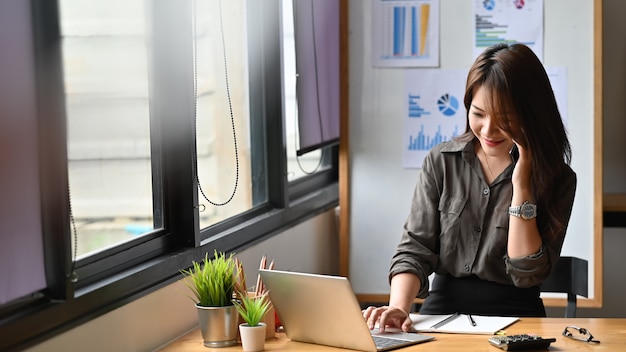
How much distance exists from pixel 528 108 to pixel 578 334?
2.07 ft

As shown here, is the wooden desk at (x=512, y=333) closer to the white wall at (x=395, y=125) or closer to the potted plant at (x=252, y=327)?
the potted plant at (x=252, y=327)

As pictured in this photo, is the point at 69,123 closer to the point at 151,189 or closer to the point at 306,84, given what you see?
the point at 151,189

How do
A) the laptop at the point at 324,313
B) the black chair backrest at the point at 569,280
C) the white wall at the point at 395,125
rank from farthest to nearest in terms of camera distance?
the white wall at the point at 395,125
the black chair backrest at the point at 569,280
the laptop at the point at 324,313

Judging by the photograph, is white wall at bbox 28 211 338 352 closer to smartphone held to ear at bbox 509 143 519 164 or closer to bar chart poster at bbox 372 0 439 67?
bar chart poster at bbox 372 0 439 67

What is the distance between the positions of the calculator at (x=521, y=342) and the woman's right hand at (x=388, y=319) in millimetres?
250

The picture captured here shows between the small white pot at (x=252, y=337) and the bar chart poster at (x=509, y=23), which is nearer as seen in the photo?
the small white pot at (x=252, y=337)

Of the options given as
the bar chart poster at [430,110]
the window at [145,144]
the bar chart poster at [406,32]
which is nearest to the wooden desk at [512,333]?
the window at [145,144]

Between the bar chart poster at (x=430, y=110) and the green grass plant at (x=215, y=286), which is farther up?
the bar chart poster at (x=430, y=110)

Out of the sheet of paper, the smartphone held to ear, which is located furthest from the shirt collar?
the sheet of paper

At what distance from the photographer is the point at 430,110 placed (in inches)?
141

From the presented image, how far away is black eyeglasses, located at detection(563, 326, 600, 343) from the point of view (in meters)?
2.23

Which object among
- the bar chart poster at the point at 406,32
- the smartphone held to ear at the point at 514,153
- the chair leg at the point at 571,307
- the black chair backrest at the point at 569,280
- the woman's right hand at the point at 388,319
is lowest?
the chair leg at the point at 571,307

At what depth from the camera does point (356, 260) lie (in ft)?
12.0

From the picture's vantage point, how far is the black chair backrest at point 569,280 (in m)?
3.00
